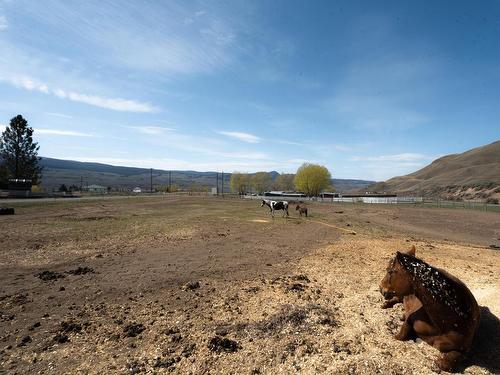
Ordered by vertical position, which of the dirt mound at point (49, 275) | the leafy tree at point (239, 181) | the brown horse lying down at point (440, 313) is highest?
Answer: the leafy tree at point (239, 181)

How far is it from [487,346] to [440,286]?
5.21 feet

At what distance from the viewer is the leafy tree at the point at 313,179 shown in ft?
378

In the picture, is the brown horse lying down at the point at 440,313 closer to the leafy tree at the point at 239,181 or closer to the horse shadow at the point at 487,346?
the horse shadow at the point at 487,346

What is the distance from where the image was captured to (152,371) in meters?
5.52

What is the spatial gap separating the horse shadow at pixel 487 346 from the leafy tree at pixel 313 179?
4348 inches

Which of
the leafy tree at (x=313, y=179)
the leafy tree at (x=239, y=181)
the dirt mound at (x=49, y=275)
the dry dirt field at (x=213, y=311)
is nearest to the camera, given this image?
the dry dirt field at (x=213, y=311)

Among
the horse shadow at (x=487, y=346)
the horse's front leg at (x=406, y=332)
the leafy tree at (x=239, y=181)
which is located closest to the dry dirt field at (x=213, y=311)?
the horse shadow at (x=487, y=346)

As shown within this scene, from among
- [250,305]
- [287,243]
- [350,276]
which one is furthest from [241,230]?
[250,305]

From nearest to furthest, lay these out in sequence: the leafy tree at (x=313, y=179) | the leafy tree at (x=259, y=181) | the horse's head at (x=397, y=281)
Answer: the horse's head at (x=397, y=281) → the leafy tree at (x=313, y=179) → the leafy tree at (x=259, y=181)

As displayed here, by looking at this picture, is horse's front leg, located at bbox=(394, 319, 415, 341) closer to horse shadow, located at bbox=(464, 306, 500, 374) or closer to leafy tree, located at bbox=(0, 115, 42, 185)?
horse shadow, located at bbox=(464, 306, 500, 374)

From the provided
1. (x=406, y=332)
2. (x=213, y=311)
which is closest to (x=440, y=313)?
(x=406, y=332)

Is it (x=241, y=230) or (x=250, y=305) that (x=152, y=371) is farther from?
(x=241, y=230)

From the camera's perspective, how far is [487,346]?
573 centimetres

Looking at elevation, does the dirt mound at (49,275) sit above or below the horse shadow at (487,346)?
below
